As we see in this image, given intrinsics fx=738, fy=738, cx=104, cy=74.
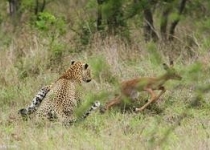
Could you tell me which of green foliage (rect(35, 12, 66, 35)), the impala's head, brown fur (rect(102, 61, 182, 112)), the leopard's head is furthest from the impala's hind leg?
green foliage (rect(35, 12, 66, 35))

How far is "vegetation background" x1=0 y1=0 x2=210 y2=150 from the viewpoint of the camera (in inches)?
301

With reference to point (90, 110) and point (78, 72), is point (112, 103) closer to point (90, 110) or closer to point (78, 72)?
point (90, 110)

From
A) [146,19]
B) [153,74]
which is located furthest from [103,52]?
[146,19]

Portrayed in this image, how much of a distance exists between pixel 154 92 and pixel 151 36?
179 inches

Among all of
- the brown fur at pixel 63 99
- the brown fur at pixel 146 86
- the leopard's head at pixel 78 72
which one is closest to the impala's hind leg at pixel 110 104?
the brown fur at pixel 146 86

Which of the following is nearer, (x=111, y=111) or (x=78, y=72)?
(x=111, y=111)

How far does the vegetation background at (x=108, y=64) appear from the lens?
7.65 meters

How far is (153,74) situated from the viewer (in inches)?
454

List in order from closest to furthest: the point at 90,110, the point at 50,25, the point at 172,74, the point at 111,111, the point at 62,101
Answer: the point at 172,74
the point at 90,110
the point at 62,101
the point at 111,111
the point at 50,25

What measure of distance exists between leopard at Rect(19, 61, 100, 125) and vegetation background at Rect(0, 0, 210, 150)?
226 millimetres

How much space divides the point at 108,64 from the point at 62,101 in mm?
1990

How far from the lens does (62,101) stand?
9.31 metres

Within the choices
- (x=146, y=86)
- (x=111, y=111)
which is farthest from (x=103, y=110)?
(x=146, y=86)

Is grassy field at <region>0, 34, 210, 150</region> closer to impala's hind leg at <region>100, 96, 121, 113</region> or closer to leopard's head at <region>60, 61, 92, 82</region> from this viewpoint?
impala's hind leg at <region>100, 96, 121, 113</region>
